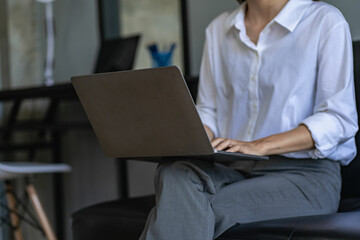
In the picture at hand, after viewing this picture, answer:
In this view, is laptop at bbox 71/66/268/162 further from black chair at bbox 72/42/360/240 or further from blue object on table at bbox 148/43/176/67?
blue object on table at bbox 148/43/176/67

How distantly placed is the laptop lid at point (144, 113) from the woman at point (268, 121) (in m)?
0.08

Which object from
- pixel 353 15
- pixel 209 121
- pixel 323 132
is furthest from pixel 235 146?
pixel 353 15

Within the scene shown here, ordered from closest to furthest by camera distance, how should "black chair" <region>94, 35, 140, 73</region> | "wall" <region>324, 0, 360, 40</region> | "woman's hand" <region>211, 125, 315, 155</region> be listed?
"woman's hand" <region>211, 125, 315, 155</region> < "wall" <region>324, 0, 360, 40</region> < "black chair" <region>94, 35, 140, 73</region>

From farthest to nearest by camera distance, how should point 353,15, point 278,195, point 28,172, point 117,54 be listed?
1. point 117,54
2. point 28,172
3. point 353,15
4. point 278,195

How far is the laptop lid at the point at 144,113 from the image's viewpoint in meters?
1.26

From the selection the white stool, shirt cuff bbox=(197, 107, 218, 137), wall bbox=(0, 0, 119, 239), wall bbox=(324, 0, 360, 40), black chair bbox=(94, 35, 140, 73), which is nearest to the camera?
shirt cuff bbox=(197, 107, 218, 137)

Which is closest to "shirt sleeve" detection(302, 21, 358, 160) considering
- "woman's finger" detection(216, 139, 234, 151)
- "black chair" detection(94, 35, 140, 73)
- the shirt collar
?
the shirt collar

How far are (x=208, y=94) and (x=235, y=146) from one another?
507 millimetres

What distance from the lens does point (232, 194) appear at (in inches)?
55.3

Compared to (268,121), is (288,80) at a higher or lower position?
higher

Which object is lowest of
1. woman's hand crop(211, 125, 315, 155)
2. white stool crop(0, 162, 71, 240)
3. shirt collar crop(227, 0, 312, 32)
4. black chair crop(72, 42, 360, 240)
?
white stool crop(0, 162, 71, 240)

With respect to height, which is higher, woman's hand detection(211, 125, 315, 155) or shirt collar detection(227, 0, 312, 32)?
shirt collar detection(227, 0, 312, 32)

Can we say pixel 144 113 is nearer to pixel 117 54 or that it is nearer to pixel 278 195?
pixel 278 195

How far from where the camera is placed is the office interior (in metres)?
2.91
